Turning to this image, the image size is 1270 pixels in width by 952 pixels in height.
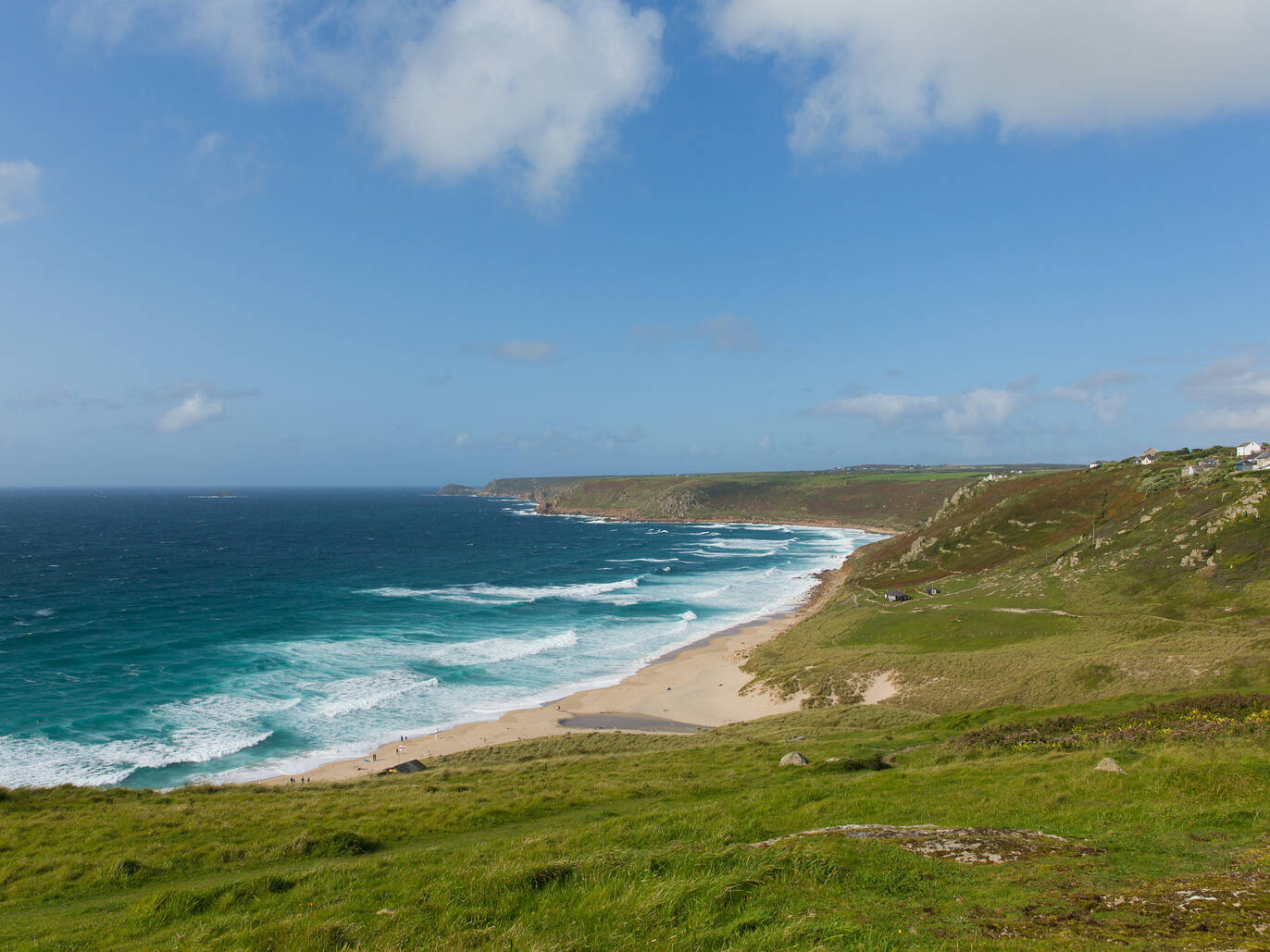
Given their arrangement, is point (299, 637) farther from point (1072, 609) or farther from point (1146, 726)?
point (1072, 609)

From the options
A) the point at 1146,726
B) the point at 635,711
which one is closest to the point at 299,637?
the point at 635,711

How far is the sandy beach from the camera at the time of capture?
40.5 m

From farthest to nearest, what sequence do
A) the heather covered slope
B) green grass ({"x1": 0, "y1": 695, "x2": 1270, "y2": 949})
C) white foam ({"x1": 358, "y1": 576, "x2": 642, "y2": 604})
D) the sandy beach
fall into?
1. white foam ({"x1": 358, "y1": 576, "x2": 642, "y2": 604})
2. the sandy beach
3. the heather covered slope
4. green grass ({"x1": 0, "y1": 695, "x2": 1270, "y2": 949})

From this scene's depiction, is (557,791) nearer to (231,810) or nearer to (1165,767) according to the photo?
(231,810)

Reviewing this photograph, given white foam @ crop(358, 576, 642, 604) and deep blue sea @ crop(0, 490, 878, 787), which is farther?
white foam @ crop(358, 576, 642, 604)

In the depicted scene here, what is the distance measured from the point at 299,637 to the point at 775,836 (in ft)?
217

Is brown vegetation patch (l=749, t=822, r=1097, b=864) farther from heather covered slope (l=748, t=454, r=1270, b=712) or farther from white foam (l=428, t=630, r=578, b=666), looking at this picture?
white foam (l=428, t=630, r=578, b=666)

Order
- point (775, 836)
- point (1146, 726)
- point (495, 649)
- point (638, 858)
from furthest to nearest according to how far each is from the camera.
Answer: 1. point (495, 649)
2. point (1146, 726)
3. point (775, 836)
4. point (638, 858)

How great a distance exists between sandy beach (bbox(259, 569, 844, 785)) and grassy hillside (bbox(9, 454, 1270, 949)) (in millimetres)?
5996

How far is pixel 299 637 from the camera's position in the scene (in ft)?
222

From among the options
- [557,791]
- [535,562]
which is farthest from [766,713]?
[535,562]

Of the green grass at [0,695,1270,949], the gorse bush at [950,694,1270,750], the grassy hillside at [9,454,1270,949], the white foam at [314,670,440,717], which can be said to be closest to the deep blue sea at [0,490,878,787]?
the white foam at [314,670,440,717]

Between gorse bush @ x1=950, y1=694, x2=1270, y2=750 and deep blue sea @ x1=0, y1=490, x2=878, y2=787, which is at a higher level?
gorse bush @ x1=950, y1=694, x2=1270, y2=750

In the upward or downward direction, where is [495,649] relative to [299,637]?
downward
